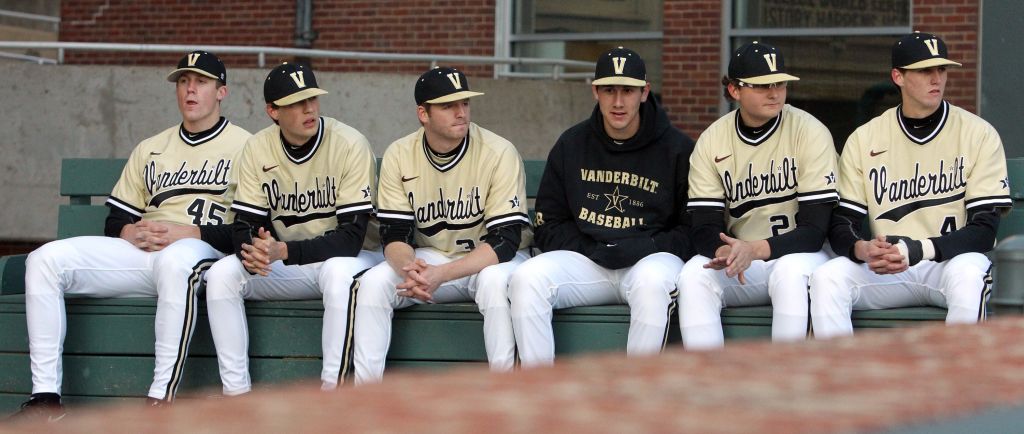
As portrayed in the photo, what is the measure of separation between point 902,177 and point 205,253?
2.73 m

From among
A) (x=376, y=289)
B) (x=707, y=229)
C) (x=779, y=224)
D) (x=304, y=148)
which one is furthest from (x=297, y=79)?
(x=779, y=224)

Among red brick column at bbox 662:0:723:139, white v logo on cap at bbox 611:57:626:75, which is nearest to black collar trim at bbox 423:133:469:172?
white v logo on cap at bbox 611:57:626:75

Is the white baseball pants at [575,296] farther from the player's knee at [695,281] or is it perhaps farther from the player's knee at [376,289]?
the player's knee at [376,289]

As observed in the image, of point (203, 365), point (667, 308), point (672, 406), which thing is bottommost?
point (203, 365)

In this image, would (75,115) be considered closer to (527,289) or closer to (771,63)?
(527,289)

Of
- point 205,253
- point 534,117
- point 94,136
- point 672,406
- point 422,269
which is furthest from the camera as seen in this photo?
point 534,117

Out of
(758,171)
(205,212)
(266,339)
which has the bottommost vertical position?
(266,339)

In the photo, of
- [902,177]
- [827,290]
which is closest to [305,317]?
[827,290]

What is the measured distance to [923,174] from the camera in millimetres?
5152

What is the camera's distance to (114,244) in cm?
564

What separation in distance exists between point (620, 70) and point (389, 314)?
51.2 inches

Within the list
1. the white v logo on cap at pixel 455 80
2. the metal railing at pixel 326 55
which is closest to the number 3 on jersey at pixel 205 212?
the white v logo on cap at pixel 455 80

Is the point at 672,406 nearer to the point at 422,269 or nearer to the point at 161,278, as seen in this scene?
the point at 422,269

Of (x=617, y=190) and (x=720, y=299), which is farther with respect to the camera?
(x=617, y=190)
